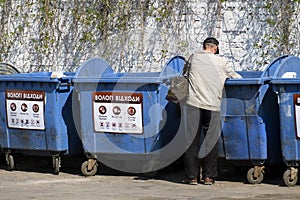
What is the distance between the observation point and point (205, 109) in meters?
9.09

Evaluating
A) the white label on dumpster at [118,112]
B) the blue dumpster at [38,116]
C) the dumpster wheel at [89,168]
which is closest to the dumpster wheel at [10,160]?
the blue dumpster at [38,116]

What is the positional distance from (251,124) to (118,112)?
1.61m

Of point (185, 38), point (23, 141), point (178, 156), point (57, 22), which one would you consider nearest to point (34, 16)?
point (57, 22)

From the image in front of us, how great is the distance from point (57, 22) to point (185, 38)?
2150 mm

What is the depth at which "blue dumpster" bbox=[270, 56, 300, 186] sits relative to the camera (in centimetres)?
883

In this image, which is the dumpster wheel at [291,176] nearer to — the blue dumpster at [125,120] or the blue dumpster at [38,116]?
the blue dumpster at [125,120]

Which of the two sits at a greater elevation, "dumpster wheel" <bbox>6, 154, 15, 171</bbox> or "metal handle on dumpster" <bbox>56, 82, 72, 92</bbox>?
"metal handle on dumpster" <bbox>56, 82, 72, 92</bbox>

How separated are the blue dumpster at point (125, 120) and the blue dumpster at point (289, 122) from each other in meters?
1.31

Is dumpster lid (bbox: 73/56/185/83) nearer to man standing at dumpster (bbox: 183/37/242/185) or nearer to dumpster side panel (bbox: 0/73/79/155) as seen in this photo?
dumpster side panel (bbox: 0/73/79/155)

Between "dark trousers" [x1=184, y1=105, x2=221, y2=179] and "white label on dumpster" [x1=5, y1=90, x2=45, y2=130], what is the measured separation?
192 centimetres

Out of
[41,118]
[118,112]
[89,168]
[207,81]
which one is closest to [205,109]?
[207,81]

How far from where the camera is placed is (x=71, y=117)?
1001cm

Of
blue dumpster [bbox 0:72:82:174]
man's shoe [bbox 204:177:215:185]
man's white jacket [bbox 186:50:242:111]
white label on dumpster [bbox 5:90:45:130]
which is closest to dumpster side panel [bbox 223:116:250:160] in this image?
man's white jacket [bbox 186:50:242:111]

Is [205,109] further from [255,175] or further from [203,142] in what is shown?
[255,175]
